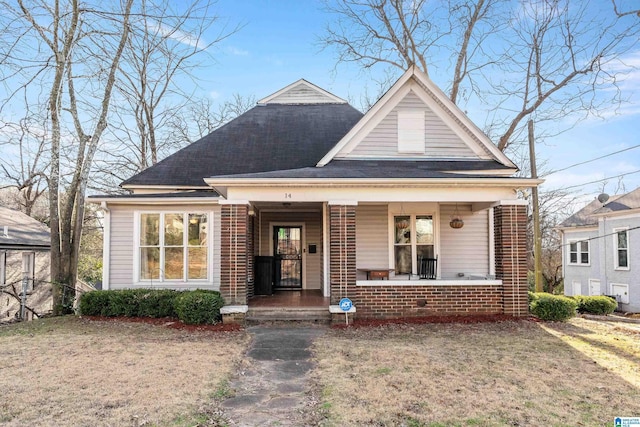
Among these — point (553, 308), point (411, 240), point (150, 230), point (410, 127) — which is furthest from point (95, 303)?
point (553, 308)

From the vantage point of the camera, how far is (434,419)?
431cm

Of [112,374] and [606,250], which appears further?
[606,250]

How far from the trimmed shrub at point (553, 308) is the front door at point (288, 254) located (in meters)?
6.77

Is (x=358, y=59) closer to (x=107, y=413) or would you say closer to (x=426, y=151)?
(x=426, y=151)

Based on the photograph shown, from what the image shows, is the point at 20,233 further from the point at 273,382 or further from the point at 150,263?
the point at 273,382

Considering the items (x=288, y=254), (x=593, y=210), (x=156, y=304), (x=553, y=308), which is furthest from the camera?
(x=593, y=210)

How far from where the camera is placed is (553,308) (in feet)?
32.2

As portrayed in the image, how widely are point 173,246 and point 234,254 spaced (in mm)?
2963

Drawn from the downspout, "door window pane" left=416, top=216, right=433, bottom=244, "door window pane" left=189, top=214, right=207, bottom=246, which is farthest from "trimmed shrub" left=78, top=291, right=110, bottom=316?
"door window pane" left=416, top=216, right=433, bottom=244

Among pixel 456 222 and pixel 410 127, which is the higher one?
pixel 410 127

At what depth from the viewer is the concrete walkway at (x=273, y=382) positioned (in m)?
4.48

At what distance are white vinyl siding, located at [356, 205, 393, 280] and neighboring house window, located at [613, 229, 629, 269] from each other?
13987 mm

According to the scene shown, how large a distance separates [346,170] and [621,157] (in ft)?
55.8

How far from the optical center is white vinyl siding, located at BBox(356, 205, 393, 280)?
39.0ft
